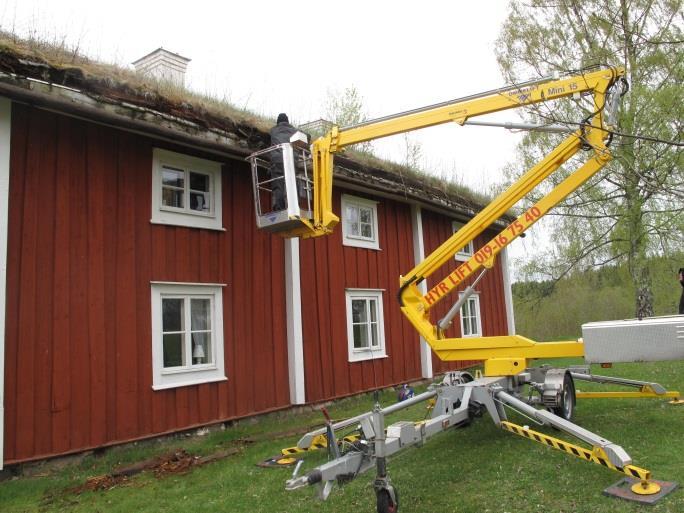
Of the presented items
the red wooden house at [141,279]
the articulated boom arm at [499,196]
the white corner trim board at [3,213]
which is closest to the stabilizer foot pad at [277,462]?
the red wooden house at [141,279]

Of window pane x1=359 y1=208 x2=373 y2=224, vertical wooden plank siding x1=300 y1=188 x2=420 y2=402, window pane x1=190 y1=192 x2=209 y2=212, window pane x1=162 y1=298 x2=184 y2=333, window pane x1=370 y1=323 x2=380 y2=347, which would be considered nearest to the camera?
window pane x1=162 y1=298 x2=184 y2=333

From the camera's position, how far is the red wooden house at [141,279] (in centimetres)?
750

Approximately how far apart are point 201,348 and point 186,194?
257 centimetres

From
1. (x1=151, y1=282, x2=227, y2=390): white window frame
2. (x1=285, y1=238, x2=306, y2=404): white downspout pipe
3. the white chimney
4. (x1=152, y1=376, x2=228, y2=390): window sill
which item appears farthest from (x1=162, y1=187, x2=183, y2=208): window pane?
the white chimney

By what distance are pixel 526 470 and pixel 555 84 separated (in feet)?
16.7

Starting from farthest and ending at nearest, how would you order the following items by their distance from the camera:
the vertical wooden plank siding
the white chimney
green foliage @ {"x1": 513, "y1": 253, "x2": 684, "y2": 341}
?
1. green foliage @ {"x1": 513, "y1": 253, "x2": 684, "y2": 341}
2. the white chimney
3. the vertical wooden plank siding

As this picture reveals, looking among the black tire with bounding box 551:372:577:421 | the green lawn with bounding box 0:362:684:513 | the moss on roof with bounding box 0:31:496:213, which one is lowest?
the green lawn with bounding box 0:362:684:513

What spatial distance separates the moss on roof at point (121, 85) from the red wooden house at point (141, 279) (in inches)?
1.2

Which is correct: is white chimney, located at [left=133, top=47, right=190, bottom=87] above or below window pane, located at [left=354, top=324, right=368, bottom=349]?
above

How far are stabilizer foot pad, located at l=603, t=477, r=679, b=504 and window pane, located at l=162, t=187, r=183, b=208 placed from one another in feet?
24.1

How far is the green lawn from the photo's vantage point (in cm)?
543

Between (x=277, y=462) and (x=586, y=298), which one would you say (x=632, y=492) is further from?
(x=586, y=298)

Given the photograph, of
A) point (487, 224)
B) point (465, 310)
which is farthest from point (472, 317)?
point (487, 224)

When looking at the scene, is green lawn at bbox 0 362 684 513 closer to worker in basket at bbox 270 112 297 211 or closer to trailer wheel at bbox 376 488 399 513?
trailer wheel at bbox 376 488 399 513
